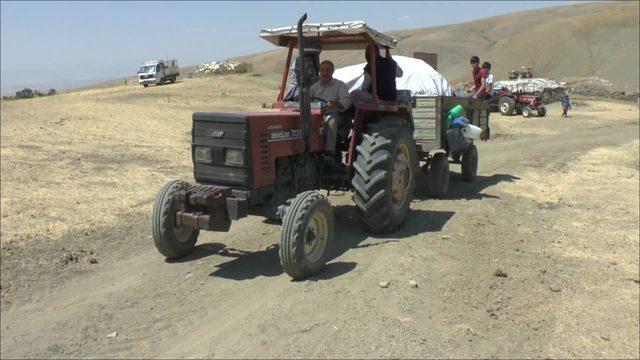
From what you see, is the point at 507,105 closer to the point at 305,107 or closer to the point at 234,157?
the point at 305,107

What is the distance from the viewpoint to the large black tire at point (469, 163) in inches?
424

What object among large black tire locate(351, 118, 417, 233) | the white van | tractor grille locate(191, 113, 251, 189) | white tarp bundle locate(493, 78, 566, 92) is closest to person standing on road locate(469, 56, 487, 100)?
large black tire locate(351, 118, 417, 233)

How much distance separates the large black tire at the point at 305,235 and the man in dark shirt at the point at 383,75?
7.19 feet

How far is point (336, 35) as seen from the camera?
7043 mm

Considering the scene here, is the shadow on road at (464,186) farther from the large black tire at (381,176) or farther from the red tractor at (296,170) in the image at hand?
the large black tire at (381,176)

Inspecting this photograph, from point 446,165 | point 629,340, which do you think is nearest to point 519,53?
point 446,165

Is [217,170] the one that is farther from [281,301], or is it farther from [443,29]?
[443,29]

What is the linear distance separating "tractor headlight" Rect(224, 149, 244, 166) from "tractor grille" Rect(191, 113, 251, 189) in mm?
22

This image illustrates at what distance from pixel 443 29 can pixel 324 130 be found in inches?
4415

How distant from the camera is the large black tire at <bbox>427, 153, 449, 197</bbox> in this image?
948 cm

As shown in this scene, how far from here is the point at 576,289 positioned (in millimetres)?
6004

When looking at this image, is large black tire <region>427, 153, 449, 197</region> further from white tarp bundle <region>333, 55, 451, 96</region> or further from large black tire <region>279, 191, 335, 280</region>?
large black tire <region>279, 191, 335, 280</region>

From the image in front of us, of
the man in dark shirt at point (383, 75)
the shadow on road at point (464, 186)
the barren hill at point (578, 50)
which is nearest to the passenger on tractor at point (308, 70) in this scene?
the man in dark shirt at point (383, 75)

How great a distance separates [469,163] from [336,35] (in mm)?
4854
